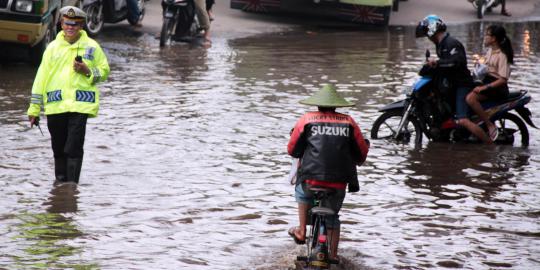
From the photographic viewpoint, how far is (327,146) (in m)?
7.82

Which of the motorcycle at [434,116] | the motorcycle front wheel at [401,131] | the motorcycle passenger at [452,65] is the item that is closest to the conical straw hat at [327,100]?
the motorcycle passenger at [452,65]

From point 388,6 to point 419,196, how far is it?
1473 centimetres

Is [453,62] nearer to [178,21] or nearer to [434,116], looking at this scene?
[434,116]

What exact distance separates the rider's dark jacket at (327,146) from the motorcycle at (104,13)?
1262cm

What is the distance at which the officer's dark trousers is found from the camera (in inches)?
409

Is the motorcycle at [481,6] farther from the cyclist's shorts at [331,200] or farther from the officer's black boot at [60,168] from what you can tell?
the cyclist's shorts at [331,200]

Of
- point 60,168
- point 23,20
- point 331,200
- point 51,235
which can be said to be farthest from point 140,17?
point 331,200

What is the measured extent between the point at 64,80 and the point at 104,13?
11535 millimetres

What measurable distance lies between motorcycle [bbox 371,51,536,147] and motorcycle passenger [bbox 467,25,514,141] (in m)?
0.15

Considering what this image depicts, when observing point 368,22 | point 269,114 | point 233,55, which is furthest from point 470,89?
point 368,22

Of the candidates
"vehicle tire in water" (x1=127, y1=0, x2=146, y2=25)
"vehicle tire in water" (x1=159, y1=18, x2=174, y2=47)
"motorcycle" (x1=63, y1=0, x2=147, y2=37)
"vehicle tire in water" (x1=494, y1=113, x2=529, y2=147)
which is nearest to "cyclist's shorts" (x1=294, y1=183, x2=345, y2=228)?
"vehicle tire in water" (x1=494, y1=113, x2=529, y2=147)

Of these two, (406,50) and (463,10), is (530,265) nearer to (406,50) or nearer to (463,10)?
(406,50)

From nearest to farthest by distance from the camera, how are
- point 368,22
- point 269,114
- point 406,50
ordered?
point 269,114 → point 406,50 → point 368,22

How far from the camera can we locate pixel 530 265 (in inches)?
328
